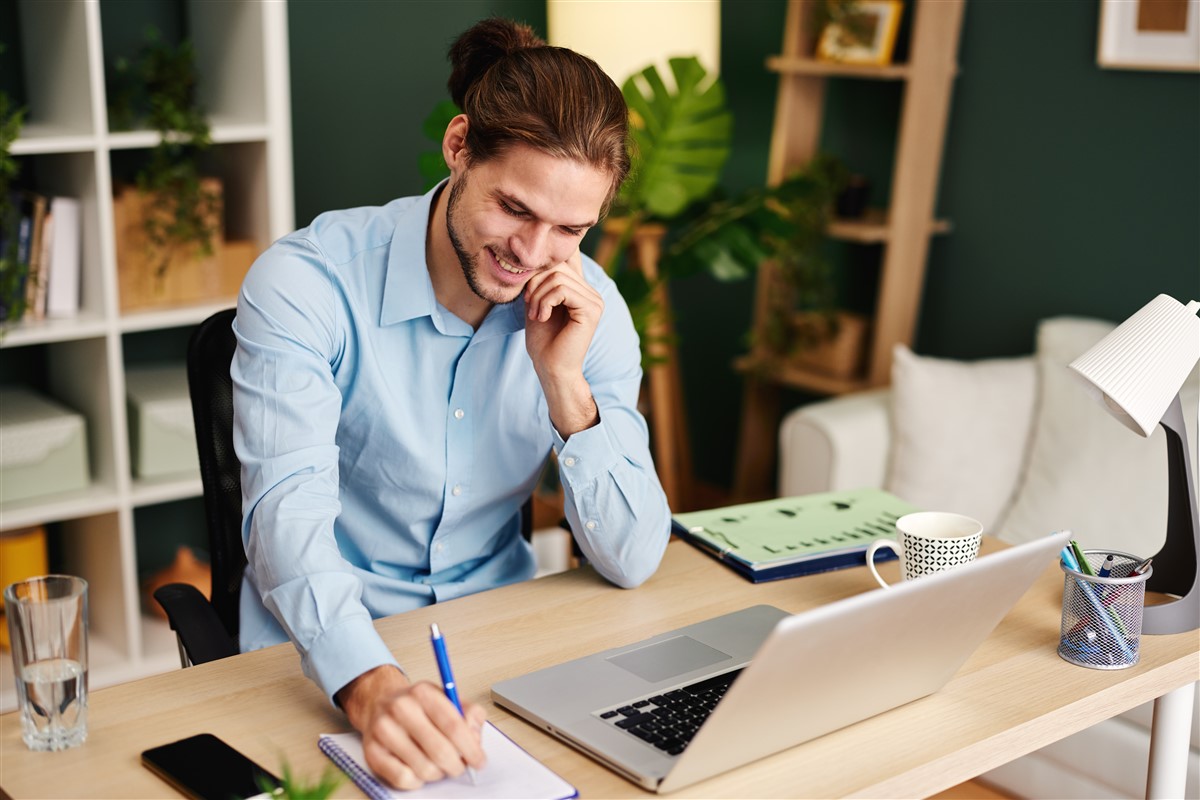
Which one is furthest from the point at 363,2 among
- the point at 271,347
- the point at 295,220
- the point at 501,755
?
the point at 501,755

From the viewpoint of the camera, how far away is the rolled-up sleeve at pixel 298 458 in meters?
1.26

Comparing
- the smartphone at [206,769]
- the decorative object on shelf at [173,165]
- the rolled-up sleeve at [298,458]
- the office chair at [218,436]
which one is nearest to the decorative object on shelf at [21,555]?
the decorative object on shelf at [173,165]

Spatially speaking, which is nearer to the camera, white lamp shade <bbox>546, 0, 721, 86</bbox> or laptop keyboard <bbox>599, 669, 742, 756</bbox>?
laptop keyboard <bbox>599, 669, 742, 756</bbox>

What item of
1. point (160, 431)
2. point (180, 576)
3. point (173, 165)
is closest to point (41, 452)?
point (160, 431)

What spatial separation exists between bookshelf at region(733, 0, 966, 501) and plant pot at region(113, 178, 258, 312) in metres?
1.52

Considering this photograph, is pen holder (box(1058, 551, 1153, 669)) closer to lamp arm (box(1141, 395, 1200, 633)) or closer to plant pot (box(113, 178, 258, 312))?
lamp arm (box(1141, 395, 1200, 633))

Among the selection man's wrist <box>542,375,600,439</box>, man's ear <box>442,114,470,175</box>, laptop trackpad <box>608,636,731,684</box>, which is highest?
man's ear <box>442,114,470,175</box>

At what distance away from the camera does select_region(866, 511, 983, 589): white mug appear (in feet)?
4.84

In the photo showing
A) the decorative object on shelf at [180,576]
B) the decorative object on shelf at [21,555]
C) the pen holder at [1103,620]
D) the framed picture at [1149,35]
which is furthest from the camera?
the decorative object on shelf at [180,576]

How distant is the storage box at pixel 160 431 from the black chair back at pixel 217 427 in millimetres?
1108

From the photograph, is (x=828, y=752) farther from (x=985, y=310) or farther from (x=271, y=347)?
(x=985, y=310)

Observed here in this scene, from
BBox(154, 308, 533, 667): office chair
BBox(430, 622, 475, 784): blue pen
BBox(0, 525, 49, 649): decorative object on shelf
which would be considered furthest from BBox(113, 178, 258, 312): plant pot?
BBox(430, 622, 475, 784): blue pen

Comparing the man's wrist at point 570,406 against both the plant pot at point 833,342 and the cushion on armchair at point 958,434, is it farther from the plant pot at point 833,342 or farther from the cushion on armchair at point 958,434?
the plant pot at point 833,342

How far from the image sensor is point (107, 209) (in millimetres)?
2607
